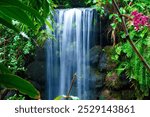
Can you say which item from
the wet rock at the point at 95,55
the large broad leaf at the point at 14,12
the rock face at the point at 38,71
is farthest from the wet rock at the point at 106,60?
the large broad leaf at the point at 14,12

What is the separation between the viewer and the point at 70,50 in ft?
Answer: 17.8

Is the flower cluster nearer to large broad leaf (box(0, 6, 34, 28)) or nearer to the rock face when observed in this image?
large broad leaf (box(0, 6, 34, 28))

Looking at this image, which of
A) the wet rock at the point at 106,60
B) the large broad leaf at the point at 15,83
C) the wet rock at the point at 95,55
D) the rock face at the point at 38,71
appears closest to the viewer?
the large broad leaf at the point at 15,83

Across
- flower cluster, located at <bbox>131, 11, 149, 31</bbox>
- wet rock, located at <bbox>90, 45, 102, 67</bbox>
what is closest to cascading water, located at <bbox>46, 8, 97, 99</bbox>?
wet rock, located at <bbox>90, 45, 102, 67</bbox>

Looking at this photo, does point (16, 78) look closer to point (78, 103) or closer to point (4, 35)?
point (78, 103)

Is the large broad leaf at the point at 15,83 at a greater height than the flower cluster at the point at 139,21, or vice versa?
the flower cluster at the point at 139,21

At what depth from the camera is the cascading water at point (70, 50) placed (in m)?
5.25

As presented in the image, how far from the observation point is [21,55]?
4.20 metres

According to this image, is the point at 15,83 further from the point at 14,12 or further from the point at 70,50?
the point at 70,50

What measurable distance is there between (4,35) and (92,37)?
186cm

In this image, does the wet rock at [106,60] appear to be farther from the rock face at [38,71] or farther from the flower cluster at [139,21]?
the flower cluster at [139,21]

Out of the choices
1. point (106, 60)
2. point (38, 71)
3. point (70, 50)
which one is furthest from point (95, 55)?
point (38, 71)

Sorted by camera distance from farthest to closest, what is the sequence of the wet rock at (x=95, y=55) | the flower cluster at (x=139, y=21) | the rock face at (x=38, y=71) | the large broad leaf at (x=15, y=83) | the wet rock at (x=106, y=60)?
the rock face at (x=38, y=71) < the wet rock at (x=95, y=55) < the wet rock at (x=106, y=60) < the flower cluster at (x=139, y=21) < the large broad leaf at (x=15, y=83)

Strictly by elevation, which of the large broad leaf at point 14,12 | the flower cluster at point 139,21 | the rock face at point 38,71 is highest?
the flower cluster at point 139,21
